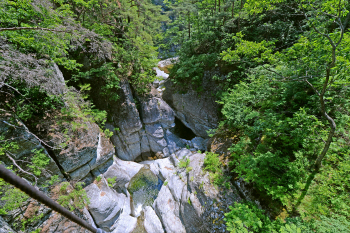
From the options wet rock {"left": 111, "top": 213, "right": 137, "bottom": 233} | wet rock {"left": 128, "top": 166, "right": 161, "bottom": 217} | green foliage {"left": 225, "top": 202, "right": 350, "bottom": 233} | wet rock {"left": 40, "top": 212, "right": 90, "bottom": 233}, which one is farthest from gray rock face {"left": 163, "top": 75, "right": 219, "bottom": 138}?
wet rock {"left": 40, "top": 212, "right": 90, "bottom": 233}

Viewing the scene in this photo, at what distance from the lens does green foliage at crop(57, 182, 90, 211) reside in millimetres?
5708

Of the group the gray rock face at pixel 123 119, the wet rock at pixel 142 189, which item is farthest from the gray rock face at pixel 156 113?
the wet rock at pixel 142 189

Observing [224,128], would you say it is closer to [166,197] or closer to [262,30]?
[166,197]

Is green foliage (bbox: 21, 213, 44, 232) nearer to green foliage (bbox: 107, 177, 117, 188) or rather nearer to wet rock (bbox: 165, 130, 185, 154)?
green foliage (bbox: 107, 177, 117, 188)

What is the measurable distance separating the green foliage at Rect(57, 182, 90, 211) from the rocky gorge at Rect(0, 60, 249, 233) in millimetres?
270

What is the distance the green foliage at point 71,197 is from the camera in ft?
18.7

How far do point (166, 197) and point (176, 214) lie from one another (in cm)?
119

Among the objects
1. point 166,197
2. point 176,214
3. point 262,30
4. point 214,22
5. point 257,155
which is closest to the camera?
point 257,155

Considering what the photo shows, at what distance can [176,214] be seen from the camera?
7.11 m

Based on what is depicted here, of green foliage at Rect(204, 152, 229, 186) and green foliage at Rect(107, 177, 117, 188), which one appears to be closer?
green foliage at Rect(204, 152, 229, 186)

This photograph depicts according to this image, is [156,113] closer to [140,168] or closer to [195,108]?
[195,108]

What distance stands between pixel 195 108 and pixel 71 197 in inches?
396

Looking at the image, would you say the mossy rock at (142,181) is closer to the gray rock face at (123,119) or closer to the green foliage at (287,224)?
the gray rock face at (123,119)

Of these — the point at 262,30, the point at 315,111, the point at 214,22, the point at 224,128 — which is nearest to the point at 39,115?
the point at 224,128
